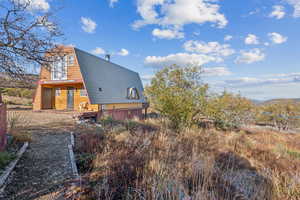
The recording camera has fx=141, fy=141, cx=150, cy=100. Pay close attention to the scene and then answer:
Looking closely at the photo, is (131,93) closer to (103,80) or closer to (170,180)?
(103,80)

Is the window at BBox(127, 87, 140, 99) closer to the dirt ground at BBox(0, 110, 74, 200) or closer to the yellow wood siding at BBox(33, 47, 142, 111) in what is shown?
the yellow wood siding at BBox(33, 47, 142, 111)

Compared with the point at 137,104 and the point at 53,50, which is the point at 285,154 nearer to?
the point at 53,50

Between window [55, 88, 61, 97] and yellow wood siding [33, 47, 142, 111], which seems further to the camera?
window [55, 88, 61, 97]

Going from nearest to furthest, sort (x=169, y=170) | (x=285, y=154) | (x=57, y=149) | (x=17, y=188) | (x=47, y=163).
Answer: (x=17, y=188) → (x=169, y=170) → (x=47, y=163) → (x=57, y=149) → (x=285, y=154)

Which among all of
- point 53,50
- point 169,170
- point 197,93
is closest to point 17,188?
point 169,170

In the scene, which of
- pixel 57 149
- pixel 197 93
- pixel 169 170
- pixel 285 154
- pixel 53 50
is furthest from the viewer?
pixel 197 93

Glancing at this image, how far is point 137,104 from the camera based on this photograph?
58.8 feet

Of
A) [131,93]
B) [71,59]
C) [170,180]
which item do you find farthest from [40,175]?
[131,93]

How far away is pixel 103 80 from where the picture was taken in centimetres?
1356

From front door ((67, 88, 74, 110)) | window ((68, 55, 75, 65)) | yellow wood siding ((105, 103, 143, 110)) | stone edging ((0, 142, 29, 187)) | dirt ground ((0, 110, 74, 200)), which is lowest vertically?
dirt ground ((0, 110, 74, 200))

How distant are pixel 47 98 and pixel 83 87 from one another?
12.4ft

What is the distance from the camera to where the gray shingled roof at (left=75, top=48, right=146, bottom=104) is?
1150cm

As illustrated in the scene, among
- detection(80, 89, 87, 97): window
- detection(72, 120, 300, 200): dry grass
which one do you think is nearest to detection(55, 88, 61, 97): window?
detection(80, 89, 87, 97): window

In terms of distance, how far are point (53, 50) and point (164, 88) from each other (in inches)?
211
